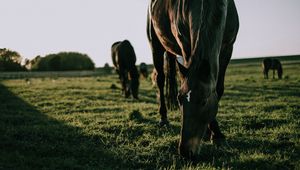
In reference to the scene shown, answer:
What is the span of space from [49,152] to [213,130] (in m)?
2.77

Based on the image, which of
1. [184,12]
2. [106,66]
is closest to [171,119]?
[184,12]

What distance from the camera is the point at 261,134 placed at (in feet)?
18.0

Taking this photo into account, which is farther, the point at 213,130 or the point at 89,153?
the point at 213,130

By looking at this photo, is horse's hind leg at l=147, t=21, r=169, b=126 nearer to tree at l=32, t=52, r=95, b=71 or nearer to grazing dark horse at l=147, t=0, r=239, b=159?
grazing dark horse at l=147, t=0, r=239, b=159

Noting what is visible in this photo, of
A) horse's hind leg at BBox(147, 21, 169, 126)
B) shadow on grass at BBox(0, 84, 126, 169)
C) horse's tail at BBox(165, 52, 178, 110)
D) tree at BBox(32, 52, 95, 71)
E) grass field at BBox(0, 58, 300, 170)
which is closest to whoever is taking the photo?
grass field at BBox(0, 58, 300, 170)

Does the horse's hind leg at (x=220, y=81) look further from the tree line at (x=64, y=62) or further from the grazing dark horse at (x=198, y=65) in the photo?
the tree line at (x=64, y=62)

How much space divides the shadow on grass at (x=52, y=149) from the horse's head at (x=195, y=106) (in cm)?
134

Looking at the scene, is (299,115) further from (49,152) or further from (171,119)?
(49,152)

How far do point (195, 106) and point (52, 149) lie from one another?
2.92 m

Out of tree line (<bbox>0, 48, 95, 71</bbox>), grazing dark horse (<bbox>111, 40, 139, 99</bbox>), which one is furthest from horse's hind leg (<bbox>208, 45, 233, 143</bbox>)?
tree line (<bbox>0, 48, 95, 71</bbox>)

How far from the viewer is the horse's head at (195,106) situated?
311 centimetres

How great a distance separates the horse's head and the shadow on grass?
4.39 ft

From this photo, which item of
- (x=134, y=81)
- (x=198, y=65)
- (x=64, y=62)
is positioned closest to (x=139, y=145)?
(x=198, y=65)

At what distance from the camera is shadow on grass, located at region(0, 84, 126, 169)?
13.7 feet
